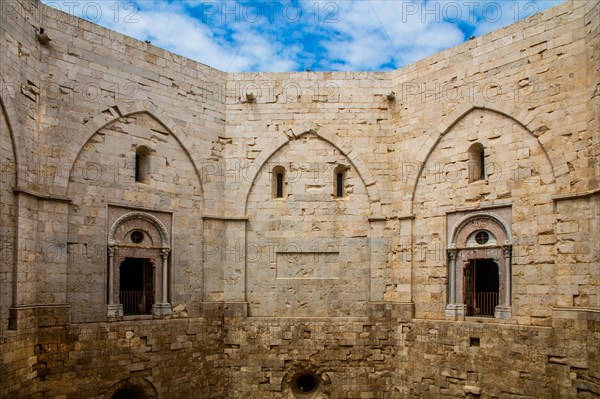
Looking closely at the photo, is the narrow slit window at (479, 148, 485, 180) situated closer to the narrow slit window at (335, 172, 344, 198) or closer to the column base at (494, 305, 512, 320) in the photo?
the column base at (494, 305, 512, 320)

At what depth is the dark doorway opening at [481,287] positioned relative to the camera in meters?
12.7

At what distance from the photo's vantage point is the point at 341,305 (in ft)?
47.2

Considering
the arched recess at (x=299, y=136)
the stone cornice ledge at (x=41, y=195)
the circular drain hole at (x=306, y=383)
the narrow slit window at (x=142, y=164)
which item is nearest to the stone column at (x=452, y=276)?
the arched recess at (x=299, y=136)

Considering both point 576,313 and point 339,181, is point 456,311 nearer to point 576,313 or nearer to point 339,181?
point 576,313

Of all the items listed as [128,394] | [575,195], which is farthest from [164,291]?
[575,195]

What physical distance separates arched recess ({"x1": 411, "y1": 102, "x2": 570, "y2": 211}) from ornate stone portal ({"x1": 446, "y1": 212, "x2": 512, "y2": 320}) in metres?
1.53

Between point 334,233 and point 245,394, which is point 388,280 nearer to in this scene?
point 334,233

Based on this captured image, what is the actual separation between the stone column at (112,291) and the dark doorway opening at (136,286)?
37 cm

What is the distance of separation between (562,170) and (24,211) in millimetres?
10675

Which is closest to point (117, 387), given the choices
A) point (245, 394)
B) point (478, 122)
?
point (245, 394)

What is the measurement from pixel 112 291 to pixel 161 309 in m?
1.32

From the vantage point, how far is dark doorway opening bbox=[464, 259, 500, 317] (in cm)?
1267

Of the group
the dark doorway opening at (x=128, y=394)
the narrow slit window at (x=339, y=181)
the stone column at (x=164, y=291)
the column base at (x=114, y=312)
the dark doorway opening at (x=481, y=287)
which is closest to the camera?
the column base at (x=114, y=312)

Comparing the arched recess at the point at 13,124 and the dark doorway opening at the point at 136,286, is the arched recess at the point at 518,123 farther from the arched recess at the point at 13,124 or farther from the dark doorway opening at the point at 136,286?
the arched recess at the point at 13,124
